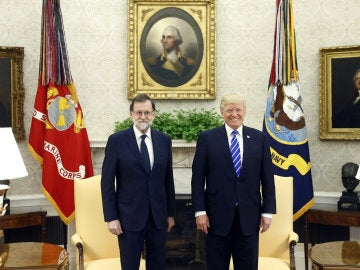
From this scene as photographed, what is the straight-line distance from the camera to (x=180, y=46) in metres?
4.98

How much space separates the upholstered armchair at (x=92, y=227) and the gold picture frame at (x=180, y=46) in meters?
1.71

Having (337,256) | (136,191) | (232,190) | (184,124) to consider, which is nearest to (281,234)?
(337,256)

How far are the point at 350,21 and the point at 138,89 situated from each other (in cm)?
241

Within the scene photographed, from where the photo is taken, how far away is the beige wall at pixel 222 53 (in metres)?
4.81

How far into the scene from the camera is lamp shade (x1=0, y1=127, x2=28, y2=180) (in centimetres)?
259

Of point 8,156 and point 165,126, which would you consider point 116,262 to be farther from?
point 165,126

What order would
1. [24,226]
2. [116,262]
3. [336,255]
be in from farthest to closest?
1. [24,226]
2. [116,262]
3. [336,255]

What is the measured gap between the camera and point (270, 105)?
445 centimetres

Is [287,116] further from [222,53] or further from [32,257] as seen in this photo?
[32,257]

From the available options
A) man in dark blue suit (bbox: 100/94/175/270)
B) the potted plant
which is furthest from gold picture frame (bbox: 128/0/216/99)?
man in dark blue suit (bbox: 100/94/175/270)

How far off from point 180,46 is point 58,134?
65.3 inches

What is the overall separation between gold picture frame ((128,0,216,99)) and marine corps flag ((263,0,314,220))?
0.81 meters

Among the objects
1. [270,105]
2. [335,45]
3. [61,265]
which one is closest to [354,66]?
[335,45]

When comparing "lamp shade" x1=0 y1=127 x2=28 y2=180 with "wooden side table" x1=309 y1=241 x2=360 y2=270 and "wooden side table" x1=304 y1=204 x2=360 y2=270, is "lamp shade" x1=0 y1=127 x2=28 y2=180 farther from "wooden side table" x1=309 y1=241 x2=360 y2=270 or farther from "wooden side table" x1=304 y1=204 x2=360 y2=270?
"wooden side table" x1=304 y1=204 x2=360 y2=270
